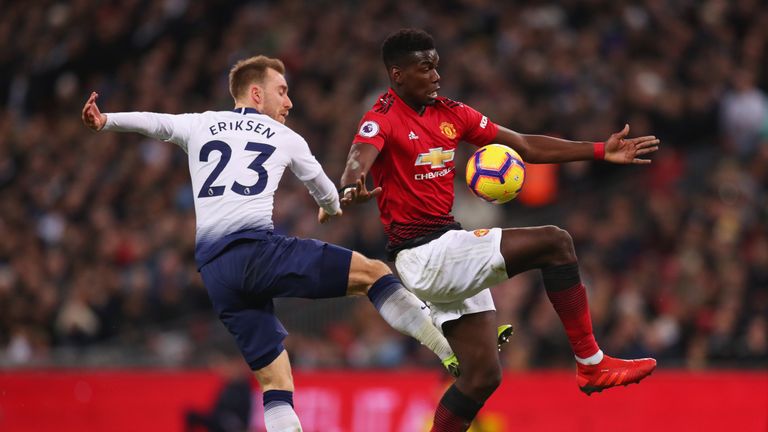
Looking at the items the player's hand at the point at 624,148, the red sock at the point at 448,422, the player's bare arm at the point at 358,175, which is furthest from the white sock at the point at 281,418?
the player's hand at the point at 624,148

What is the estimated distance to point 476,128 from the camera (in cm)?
810

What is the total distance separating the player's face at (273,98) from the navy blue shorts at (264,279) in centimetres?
81

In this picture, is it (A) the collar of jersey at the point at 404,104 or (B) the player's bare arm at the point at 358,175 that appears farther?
(A) the collar of jersey at the point at 404,104

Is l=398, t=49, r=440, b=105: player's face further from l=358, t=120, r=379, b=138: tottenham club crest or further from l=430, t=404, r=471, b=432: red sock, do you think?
l=430, t=404, r=471, b=432: red sock

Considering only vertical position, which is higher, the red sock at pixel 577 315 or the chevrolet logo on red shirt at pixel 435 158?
the chevrolet logo on red shirt at pixel 435 158

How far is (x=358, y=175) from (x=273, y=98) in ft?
3.34

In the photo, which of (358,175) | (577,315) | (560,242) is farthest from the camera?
(577,315)

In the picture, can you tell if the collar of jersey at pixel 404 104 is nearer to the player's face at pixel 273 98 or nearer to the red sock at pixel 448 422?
the player's face at pixel 273 98

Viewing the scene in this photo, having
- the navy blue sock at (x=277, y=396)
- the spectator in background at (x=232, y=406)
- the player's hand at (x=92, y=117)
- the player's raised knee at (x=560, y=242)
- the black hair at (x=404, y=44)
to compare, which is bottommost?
the spectator in background at (x=232, y=406)

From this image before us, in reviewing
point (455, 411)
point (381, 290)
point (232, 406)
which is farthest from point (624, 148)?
point (232, 406)

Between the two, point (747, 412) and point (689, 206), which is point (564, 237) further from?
point (689, 206)

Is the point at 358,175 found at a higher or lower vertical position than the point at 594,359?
higher

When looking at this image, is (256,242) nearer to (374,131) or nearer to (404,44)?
(374,131)

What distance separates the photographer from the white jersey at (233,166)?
24.8 feet
